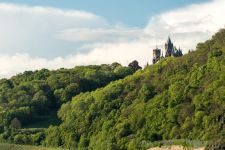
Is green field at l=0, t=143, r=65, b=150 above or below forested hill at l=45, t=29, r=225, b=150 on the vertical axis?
below

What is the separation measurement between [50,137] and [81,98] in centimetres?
2203

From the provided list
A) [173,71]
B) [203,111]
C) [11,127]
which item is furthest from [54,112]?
[203,111]

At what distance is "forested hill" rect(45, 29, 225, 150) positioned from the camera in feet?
417

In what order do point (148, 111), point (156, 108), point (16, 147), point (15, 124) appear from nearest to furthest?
point (156, 108), point (148, 111), point (16, 147), point (15, 124)

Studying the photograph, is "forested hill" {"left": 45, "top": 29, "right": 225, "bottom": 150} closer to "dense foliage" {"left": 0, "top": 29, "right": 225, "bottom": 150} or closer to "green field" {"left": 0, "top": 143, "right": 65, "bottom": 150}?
"dense foliage" {"left": 0, "top": 29, "right": 225, "bottom": 150}

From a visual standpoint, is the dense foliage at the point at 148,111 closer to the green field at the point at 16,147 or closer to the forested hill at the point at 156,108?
the forested hill at the point at 156,108

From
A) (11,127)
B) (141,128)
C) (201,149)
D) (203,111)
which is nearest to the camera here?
(201,149)

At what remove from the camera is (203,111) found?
12688cm

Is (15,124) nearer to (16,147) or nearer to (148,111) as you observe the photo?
(16,147)

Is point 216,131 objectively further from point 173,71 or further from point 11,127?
point 11,127

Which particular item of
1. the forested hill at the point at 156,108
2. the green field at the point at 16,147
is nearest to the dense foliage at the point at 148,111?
the forested hill at the point at 156,108

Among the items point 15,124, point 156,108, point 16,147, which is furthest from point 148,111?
point 15,124

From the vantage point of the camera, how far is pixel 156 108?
5581 inches

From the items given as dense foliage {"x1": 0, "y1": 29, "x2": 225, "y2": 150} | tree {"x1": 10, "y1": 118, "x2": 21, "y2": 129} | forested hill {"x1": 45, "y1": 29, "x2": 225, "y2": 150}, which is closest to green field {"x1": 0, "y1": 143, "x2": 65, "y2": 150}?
dense foliage {"x1": 0, "y1": 29, "x2": 225, "y2": 150}
